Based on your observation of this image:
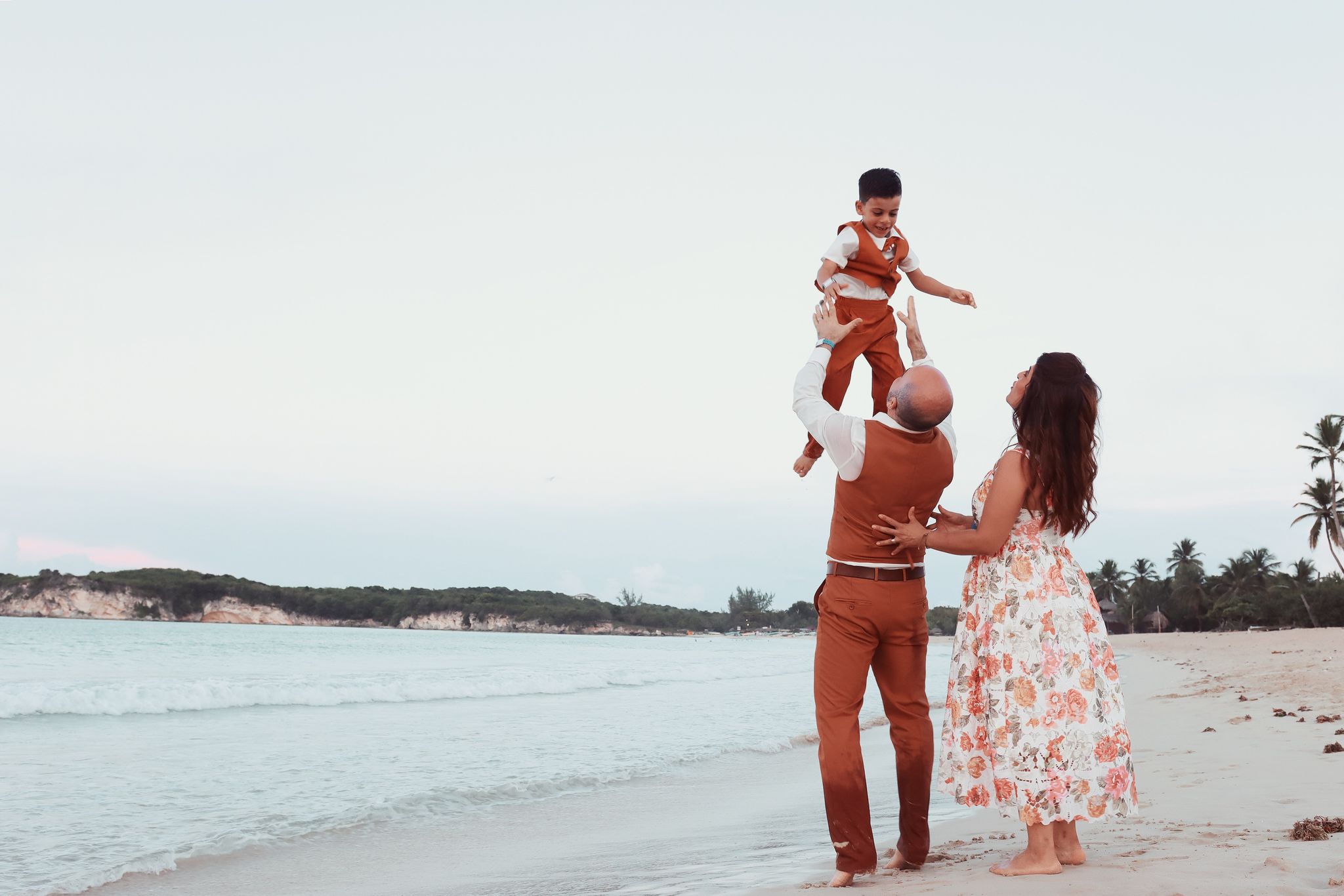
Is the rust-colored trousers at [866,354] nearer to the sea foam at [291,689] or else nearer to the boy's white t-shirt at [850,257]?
the boy's white t-shirt at [850,257]

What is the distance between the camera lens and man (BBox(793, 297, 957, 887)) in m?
3.42

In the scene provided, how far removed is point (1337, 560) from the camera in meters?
50.4

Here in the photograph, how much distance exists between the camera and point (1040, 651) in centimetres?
334

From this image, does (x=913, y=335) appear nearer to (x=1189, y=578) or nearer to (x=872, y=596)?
(x=872, y=596)

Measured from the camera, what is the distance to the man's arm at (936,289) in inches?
166

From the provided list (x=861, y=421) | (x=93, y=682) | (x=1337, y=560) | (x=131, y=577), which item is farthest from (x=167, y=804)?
(x=131, y=577)

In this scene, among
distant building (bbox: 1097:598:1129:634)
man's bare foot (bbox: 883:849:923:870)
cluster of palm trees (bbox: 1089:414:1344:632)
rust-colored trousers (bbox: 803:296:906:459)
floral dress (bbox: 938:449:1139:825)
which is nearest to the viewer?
floral dress (bbox: 938:449:1139:825)

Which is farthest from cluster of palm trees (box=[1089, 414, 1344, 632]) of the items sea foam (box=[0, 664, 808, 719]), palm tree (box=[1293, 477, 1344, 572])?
sea foam (box=[0, 664, 808, 719])

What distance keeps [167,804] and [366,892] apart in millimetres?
2957

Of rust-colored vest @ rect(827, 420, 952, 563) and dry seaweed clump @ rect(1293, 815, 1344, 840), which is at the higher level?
rust-colored vest @ rect(827, 420, 952, 563)

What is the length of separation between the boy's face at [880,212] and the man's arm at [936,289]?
31 cm

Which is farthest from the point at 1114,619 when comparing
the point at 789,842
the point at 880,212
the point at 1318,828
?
the point at 880,212

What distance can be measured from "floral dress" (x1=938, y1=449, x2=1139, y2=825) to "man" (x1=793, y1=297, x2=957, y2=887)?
18 centimetres

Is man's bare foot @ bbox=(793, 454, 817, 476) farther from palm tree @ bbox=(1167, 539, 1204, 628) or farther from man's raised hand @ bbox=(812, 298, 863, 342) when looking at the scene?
palm tree @ bbox=(1167, 539, 1204, 628)
